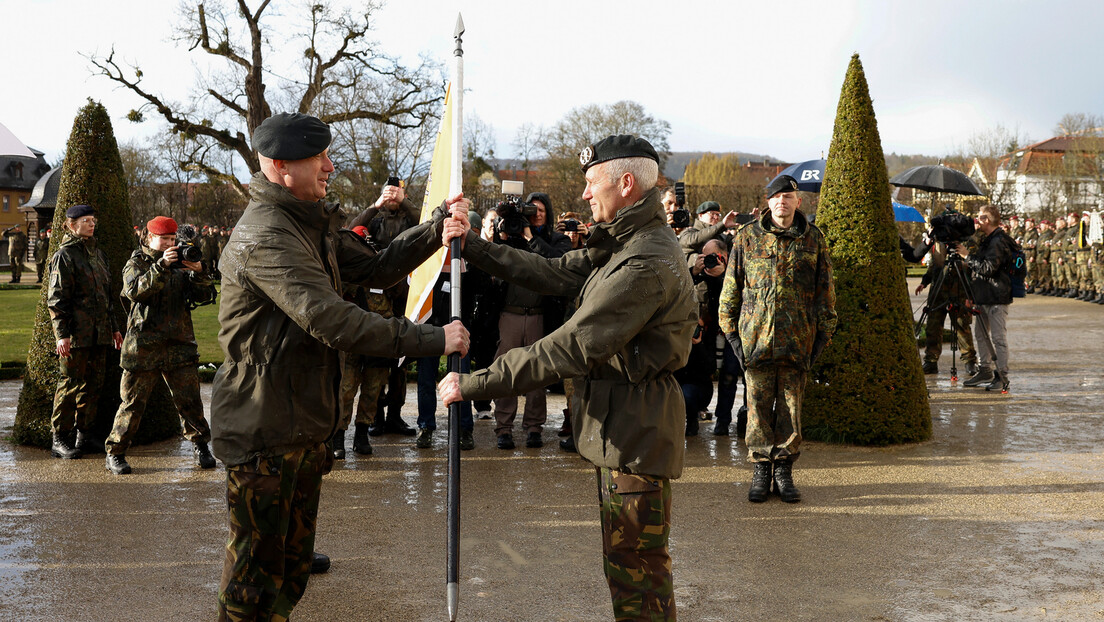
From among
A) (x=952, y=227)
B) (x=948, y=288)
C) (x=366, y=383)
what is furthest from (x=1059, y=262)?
(x=366, y=383)

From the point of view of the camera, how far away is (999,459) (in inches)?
297

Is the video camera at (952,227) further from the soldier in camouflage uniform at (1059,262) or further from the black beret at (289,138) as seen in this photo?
the soldier in camouflage uniform at (1059,262)

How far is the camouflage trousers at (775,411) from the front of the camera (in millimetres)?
6191

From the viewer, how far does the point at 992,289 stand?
35.3 feet

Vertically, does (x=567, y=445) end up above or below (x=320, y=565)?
above

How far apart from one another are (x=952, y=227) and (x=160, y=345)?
8.63 metres

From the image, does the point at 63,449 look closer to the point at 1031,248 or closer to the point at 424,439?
the point at 424,439

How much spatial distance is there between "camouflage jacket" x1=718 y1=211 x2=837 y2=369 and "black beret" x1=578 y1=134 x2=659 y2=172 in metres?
2.84

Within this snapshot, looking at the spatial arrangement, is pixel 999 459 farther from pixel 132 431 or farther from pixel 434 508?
pixel 132 431

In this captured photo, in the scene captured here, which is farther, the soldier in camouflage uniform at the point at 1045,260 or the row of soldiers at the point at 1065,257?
the soldier in camouflage uniform at the point at 1045,260

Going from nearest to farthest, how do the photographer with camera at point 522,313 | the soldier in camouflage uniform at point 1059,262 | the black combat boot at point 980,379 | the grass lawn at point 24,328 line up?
the photographer with camera at point 522,313 < the black combat boot at point 980,379 < the grass lawn at point 24,328 < the soldier in camouflage uniform at point 1059,262

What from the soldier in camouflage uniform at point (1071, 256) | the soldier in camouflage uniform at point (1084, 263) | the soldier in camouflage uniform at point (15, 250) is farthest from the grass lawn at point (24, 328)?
the soldier in camouflage uniform at point (1071, 256)

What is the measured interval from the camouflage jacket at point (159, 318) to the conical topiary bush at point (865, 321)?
204 inches

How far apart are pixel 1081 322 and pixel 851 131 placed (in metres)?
14.4
